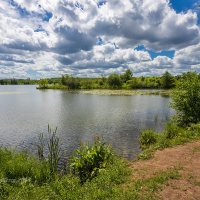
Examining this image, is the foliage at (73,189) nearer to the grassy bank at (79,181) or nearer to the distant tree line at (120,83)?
the grassy bank at (79,181)

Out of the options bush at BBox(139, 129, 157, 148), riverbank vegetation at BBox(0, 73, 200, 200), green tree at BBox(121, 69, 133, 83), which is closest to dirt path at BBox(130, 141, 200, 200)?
riverbank vegetation at BBox(0, 73, 200, 200)

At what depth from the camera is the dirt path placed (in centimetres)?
731

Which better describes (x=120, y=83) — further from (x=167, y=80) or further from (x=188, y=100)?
(x=188, y=100)

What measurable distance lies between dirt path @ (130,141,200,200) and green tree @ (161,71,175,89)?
99.1 metres

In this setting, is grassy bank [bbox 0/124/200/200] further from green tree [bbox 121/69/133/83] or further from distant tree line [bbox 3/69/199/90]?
green tree [bbox 121/69/133/83]

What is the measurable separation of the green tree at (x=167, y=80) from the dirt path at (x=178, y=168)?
9911cm

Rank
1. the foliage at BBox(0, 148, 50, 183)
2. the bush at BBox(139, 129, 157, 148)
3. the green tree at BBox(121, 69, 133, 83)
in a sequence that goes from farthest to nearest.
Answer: the green tree at BBox(121, 69, 133, 83), the bush at BBox(139, 129, 157, 148), the foliage at BBox(0, 148, 50, 183)

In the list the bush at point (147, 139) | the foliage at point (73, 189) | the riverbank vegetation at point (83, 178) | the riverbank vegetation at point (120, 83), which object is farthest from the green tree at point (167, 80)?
the foliage at point (73, 189)

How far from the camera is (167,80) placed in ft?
359

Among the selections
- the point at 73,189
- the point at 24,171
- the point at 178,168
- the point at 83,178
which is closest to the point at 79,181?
the point at 83,178

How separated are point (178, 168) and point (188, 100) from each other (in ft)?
38.5

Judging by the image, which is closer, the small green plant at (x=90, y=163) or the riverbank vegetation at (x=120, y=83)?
the small green plant at (x=90, y=163)

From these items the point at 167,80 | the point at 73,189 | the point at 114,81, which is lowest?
the point at 73,189

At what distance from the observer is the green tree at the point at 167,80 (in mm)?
107688
